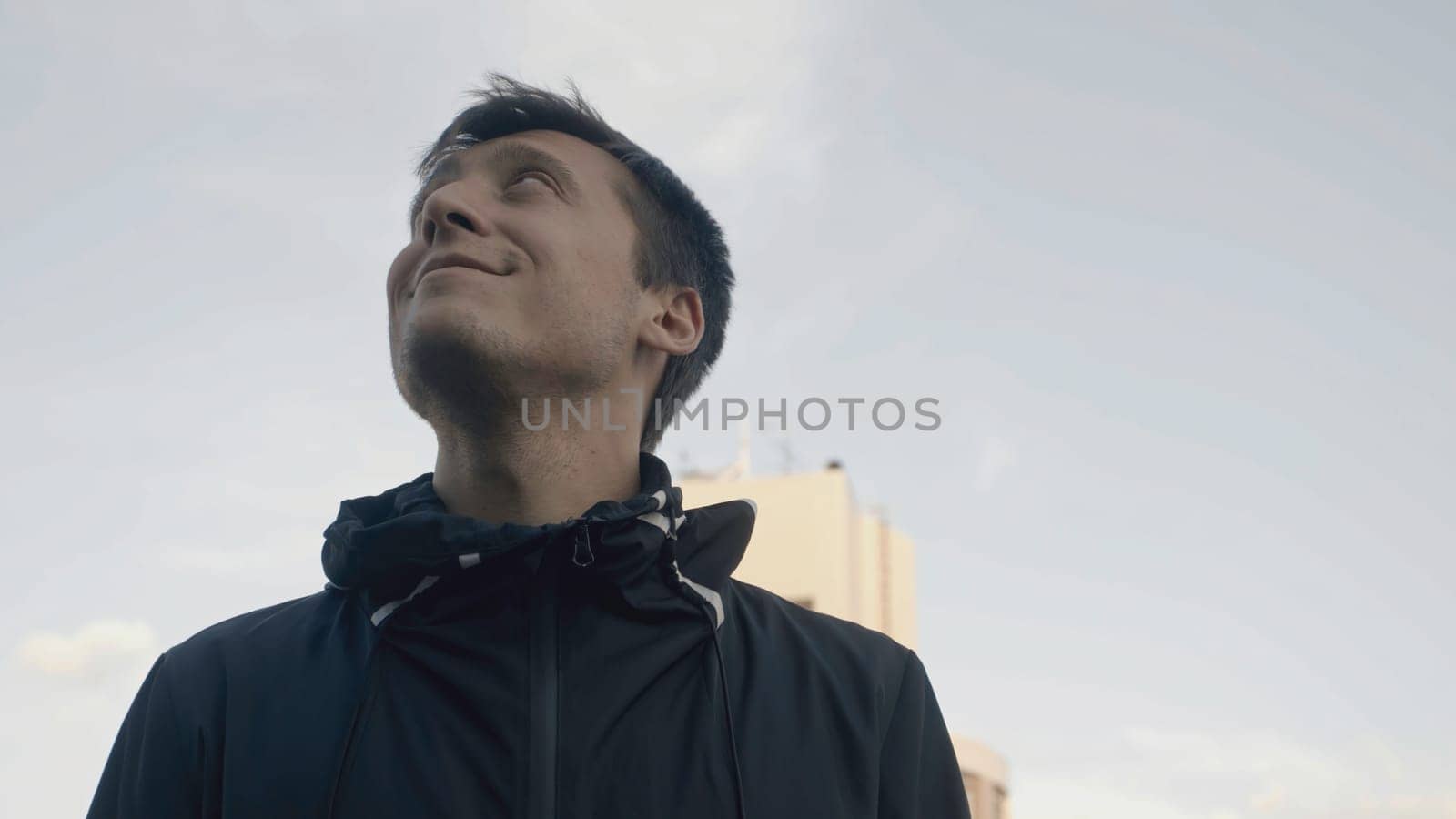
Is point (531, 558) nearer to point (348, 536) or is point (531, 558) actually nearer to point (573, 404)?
point (348, 536)

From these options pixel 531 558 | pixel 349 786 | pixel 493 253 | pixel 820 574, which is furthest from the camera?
pixel 820 574

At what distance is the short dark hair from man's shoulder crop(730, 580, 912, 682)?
0.67 m

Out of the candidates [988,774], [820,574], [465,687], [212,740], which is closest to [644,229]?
[465,687]

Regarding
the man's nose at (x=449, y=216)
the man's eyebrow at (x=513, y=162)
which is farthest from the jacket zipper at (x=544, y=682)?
the man's eyebrow at (x=513, y=162)

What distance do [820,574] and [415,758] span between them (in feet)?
73.7

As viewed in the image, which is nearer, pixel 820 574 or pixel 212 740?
pixel 212 740

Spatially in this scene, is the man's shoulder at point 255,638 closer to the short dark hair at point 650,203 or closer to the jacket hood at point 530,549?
the jacket hood at point 530,549

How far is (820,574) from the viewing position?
2433cm

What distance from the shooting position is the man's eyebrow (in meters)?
3.04

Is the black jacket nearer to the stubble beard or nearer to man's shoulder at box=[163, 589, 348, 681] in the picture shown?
man's shoulder at box=[163, 589, 348, 681]

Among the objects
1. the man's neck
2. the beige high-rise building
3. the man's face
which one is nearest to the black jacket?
the man's neck

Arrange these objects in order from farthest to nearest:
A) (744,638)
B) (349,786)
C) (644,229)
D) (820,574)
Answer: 1. (820,574)
2. (644,229)
3. (744,638)
4. (349,786)

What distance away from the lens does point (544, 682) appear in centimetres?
220

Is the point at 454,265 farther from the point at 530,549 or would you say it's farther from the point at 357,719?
the point at 357,719
